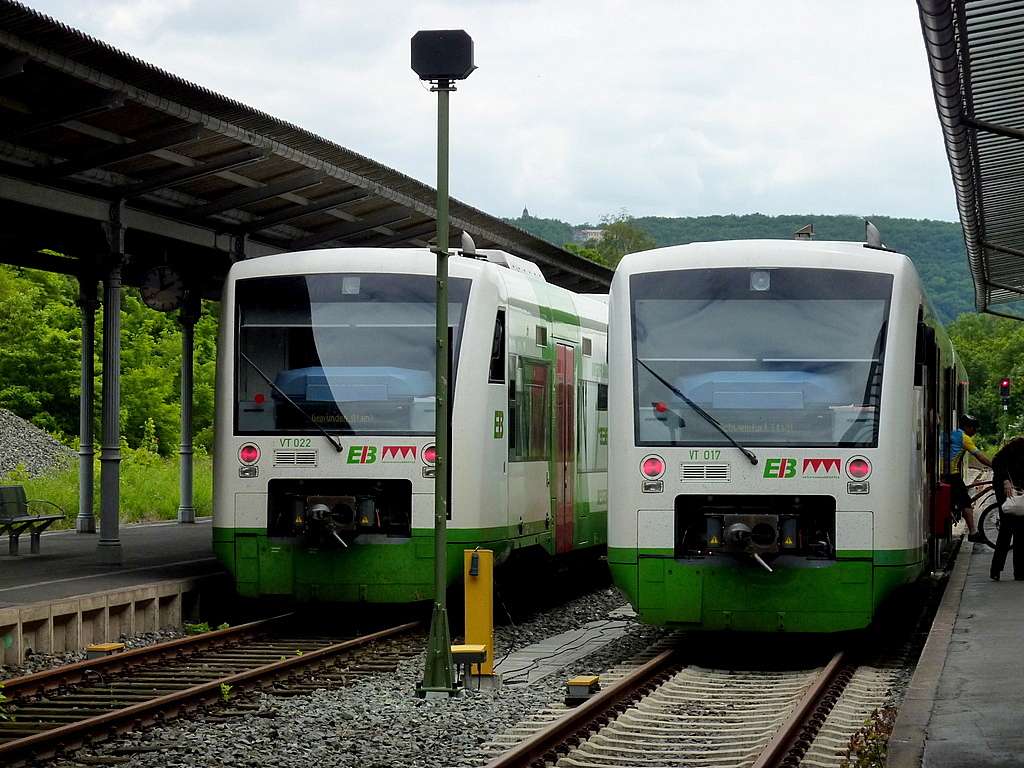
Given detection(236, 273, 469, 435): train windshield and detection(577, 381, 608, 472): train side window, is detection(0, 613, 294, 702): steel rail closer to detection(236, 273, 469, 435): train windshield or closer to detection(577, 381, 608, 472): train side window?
detection(236, 273, 469, 435): train windshield

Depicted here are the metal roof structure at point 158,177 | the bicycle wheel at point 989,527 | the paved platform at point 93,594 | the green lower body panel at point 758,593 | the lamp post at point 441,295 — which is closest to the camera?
the lamp post at point 441,295

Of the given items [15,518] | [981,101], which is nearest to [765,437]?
[981,101]

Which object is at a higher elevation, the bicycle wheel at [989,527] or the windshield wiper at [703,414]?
the windshield wiper at [703,414]

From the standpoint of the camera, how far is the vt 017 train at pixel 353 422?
13305mm

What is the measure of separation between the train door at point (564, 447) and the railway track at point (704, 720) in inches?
170

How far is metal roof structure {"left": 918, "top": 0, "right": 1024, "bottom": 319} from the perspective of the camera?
11062 millimetres

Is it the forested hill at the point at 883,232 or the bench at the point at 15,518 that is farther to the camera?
the forested hill at the point at 883,232

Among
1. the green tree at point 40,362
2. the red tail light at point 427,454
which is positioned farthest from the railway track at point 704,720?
the green tree at point 40,362

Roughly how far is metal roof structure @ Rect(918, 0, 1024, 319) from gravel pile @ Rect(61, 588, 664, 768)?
5.16 meters

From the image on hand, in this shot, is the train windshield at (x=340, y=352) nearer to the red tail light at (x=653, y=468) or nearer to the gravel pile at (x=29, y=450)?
the red tail light at (x=653, y=468)

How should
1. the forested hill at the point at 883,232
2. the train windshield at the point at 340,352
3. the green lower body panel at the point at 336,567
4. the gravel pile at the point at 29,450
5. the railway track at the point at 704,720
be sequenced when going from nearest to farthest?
the railway track at the point at 704,720 → the green lower body panel at the point at 336,567 → the train windshield at the point at 340,352 → the gravel pile at the point at 29,450 → the forested hill at the point at 883,232

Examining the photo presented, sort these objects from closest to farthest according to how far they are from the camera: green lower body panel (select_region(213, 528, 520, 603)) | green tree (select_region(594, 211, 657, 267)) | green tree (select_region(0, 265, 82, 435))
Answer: green lower body panel (select_region(213, 528, 520, 603)) < green tree (select_region(0, 265, 82, 435)) < green tree (select_region(594, 211, 657, 267))

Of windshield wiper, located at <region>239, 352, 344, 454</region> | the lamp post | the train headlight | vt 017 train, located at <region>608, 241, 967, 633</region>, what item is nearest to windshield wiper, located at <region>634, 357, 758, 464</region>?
vt 017 train, located at <region>608, 241, 967, 633</region>

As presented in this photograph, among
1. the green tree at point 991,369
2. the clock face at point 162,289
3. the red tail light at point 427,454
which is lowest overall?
the red tail light at point 427,454
